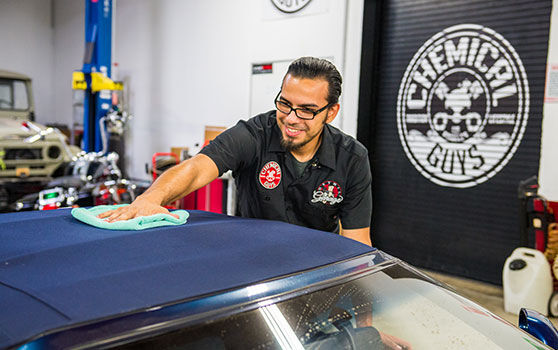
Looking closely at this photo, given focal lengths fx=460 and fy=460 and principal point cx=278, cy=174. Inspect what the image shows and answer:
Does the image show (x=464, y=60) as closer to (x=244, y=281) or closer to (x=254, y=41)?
(x=254, y=41)

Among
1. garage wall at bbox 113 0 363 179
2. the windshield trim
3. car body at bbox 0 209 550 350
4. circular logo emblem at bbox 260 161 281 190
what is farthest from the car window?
the windshield trim

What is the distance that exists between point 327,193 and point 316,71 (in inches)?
18.5

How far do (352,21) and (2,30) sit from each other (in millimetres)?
6918

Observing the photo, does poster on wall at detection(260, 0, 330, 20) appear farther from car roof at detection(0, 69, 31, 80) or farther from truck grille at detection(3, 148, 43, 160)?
car roof at detection(0, 69, 31, 80)

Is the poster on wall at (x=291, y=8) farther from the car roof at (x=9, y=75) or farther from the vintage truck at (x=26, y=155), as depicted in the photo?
the car roof at (x=9, y=75)

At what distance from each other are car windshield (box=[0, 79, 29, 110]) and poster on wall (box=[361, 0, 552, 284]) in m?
4.39

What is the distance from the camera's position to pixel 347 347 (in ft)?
2.65

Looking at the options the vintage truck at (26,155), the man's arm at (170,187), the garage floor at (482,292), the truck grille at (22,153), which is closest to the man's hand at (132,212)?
the man's arm at (170,187)

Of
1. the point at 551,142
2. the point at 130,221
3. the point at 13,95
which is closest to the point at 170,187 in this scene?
the point at 130,221

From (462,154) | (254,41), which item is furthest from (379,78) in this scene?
(254,41)

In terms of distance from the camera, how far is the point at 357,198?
1832 mm

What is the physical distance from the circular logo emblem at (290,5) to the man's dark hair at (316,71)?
258 centimetres

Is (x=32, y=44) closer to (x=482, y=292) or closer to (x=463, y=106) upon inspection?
(x=463, y=106)

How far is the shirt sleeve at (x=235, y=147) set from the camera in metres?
1.68
